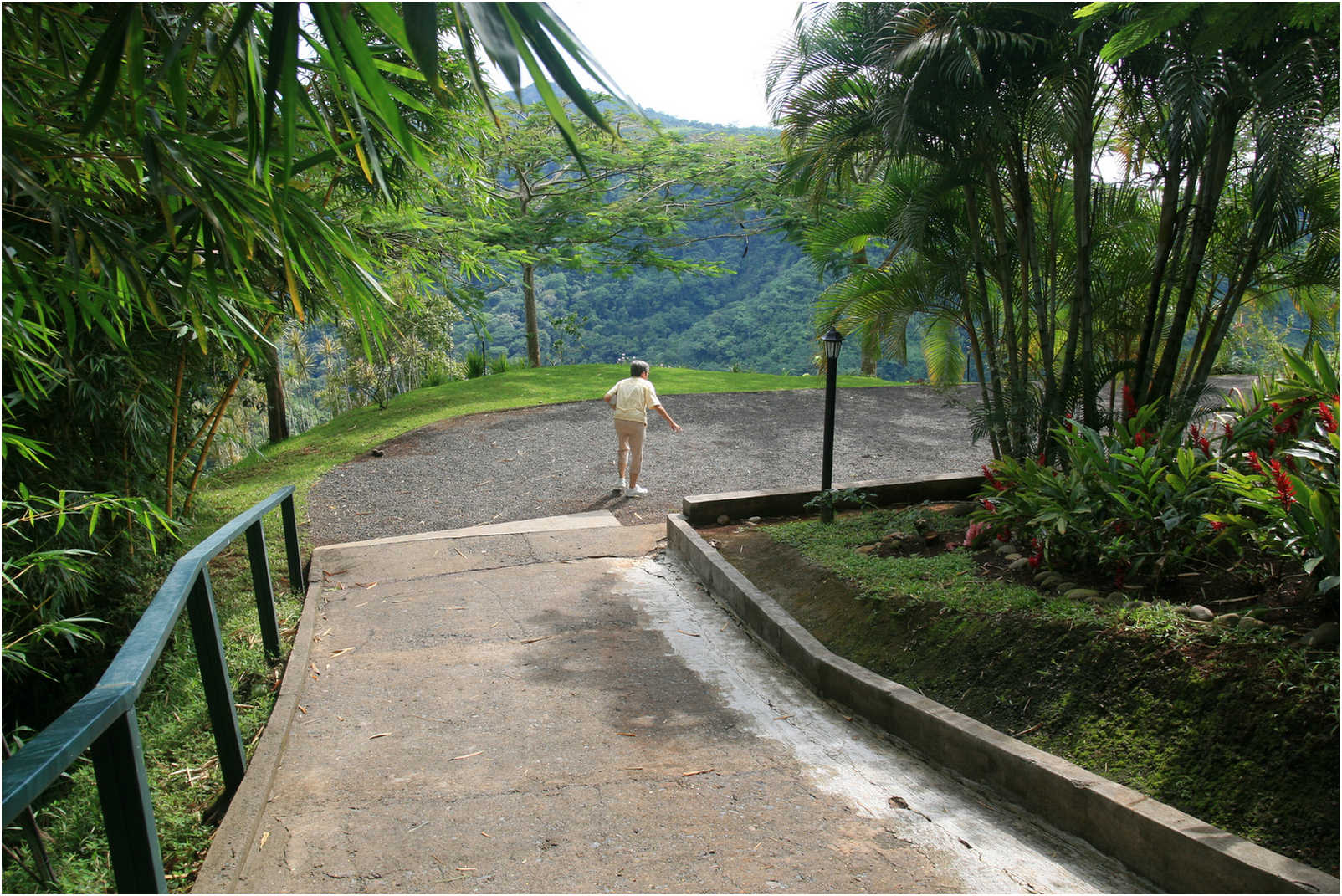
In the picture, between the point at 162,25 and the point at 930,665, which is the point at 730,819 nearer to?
the point at 930,665

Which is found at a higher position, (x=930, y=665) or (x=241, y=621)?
(x=930, y=665)

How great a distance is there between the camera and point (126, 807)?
5.80 ft

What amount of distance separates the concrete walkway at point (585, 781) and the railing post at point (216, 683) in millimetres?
95

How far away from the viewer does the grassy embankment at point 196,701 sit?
2654 millimetres

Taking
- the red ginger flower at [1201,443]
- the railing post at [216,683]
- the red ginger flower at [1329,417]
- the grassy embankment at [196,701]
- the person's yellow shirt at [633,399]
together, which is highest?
the red ginger flower at [1329,417]

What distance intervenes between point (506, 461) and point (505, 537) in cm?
363

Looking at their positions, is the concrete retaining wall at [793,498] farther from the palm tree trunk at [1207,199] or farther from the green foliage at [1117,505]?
the palm tree trunk at [1207,199]

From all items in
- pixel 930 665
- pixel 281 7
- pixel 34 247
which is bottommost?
pixel 930 665

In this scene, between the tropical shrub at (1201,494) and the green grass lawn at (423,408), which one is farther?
the green grass lawn at (423,408)

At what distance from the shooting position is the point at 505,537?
696cm

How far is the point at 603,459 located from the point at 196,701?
266 inches

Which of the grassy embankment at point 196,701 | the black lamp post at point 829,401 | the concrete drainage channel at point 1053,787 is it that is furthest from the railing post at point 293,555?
the black lamp post at point 829,401

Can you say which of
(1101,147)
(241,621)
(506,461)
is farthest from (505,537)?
(1101,147)

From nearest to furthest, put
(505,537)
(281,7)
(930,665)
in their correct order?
(281,7), (930,665), (505,537)
